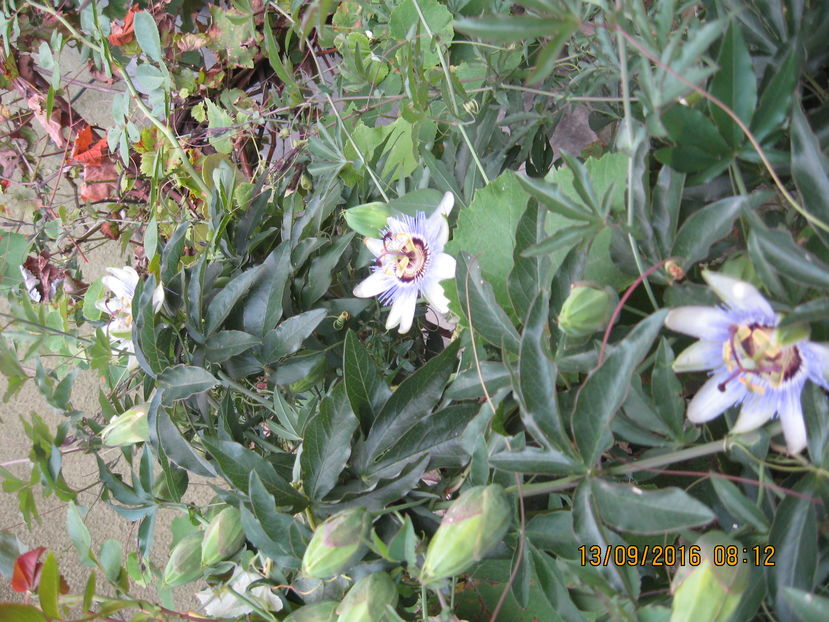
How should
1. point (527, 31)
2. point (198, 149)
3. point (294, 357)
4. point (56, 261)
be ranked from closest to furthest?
point (527, 31), point (294, 357), point (198, 149), point (56, 261)

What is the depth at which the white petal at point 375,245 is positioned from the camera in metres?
0.56

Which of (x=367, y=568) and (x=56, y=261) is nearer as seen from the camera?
(x=367, y=568)

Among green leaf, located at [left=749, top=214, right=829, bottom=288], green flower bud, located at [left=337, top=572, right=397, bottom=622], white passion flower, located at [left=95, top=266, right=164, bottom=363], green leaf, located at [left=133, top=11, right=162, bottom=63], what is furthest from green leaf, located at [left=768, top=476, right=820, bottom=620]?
green leaf, located at [left=133, top=11, right=162, bottom=63]

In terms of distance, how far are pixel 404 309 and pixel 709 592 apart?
30 cm

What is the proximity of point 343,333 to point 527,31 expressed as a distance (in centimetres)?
36

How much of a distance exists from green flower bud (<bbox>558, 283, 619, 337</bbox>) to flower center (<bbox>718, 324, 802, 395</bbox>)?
2.4 inches

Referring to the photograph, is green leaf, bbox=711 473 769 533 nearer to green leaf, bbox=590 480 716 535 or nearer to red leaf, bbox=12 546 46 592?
green leaf, bbox=590 480 716 535

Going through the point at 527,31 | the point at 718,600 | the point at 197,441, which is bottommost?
the point at 197,441

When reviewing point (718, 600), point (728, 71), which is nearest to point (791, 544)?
point (718, 600)

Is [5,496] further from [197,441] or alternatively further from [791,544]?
[791,544]

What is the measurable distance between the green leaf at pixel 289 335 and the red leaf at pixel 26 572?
22 cm

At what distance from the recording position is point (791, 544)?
1.11 ft

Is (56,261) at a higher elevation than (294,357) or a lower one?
lower
